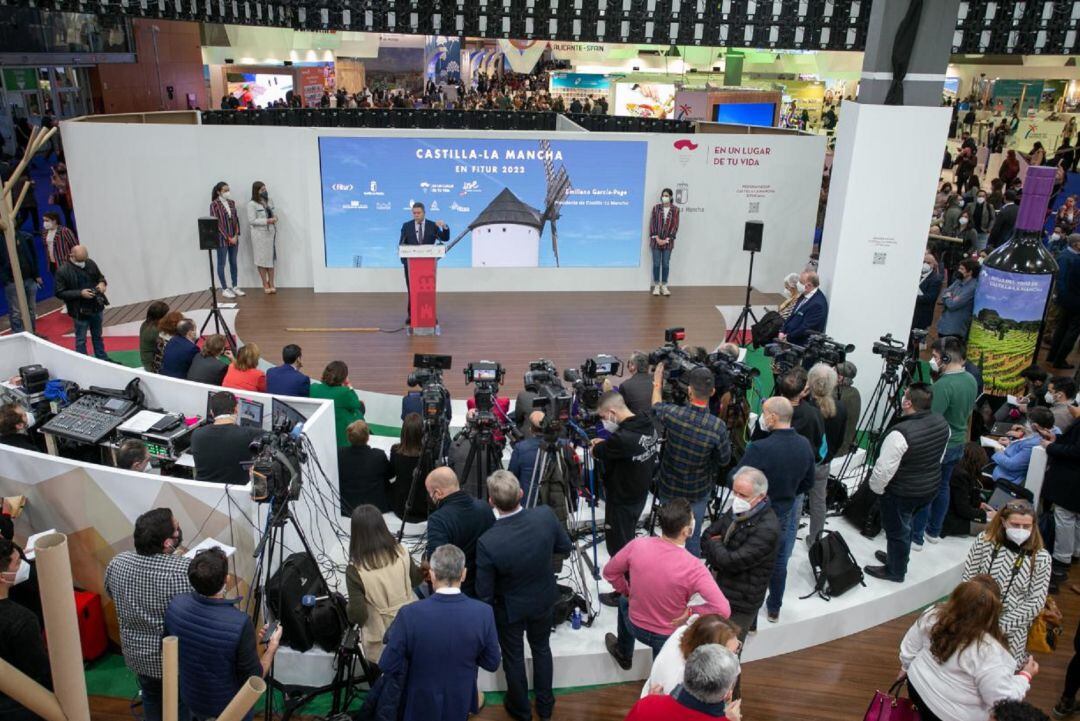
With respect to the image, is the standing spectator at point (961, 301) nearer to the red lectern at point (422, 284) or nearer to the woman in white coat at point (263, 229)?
the red lectern at point (422, 284)

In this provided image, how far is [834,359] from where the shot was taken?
573cm

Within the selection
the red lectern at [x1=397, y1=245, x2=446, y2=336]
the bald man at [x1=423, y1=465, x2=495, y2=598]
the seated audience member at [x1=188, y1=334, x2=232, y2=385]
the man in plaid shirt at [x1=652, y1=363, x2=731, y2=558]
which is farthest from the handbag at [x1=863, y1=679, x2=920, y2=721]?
the red lectern at [x1=397, y1=245, x2=446, y2=336]

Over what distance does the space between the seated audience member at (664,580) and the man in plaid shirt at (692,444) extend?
0.89 meters

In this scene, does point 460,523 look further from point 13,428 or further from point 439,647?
point 13,428

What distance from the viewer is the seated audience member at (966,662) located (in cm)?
312

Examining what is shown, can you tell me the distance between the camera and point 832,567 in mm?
4938

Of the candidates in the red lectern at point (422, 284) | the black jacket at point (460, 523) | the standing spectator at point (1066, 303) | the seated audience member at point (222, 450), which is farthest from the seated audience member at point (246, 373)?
the standing spectator at point (1066, 303)

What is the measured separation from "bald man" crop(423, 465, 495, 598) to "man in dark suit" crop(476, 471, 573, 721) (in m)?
0.17

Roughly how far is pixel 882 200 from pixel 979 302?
62.3 inches

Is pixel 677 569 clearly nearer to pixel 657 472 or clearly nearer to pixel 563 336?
pixel 657 472

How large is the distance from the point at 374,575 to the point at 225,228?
7.49 metres

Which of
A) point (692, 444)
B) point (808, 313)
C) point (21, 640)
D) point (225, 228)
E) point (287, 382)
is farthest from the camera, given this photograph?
point (225, 228)

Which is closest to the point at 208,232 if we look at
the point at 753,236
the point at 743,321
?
the point at 753,236

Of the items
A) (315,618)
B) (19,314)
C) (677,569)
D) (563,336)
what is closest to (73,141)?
(19,314)
